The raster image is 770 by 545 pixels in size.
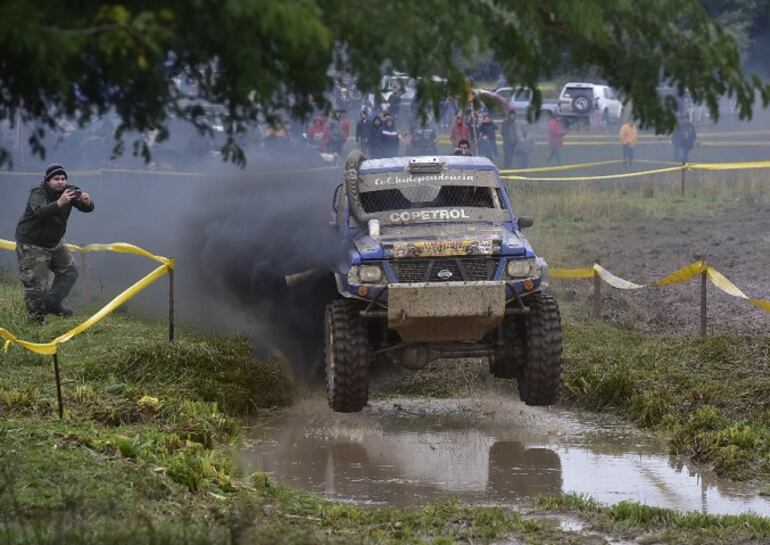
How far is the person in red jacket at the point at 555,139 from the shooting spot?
35469 mm

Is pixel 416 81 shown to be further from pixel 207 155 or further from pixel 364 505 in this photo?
pixel 207 155

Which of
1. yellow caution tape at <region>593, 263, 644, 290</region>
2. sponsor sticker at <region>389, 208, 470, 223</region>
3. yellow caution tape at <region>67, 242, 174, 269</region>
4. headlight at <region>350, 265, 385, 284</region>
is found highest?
sponsor sticker at <region>389, 208, 470, 223</region>

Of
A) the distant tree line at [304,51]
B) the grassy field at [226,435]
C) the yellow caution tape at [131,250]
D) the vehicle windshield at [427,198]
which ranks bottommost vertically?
the grassy field at [226,435]

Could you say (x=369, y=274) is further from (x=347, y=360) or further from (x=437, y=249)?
(x=347, y=360)

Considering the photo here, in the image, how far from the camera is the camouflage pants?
1553 cm

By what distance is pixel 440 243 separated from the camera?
11852mm

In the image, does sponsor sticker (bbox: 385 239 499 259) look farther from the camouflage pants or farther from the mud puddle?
the camouflage pants

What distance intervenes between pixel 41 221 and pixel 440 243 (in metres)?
5.54

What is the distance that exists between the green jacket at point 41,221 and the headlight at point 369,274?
4531 mm

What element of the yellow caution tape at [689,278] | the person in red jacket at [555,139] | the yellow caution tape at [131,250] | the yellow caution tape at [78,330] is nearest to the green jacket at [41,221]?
the yellow caution tape at [131,250]

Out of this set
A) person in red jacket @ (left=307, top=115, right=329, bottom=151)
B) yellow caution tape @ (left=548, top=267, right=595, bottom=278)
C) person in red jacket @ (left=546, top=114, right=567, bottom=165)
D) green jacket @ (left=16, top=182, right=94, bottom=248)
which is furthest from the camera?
person in red jacket @ (left=546, top=114, right=567, bottom=165)

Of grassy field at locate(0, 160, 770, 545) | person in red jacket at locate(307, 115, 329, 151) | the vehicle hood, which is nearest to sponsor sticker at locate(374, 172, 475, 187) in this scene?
the vehicle hood

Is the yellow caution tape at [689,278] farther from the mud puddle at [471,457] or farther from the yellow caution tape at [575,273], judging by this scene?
the mud puddle at [471,457]

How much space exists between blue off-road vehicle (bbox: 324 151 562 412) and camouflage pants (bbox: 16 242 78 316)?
4402 millimetres
